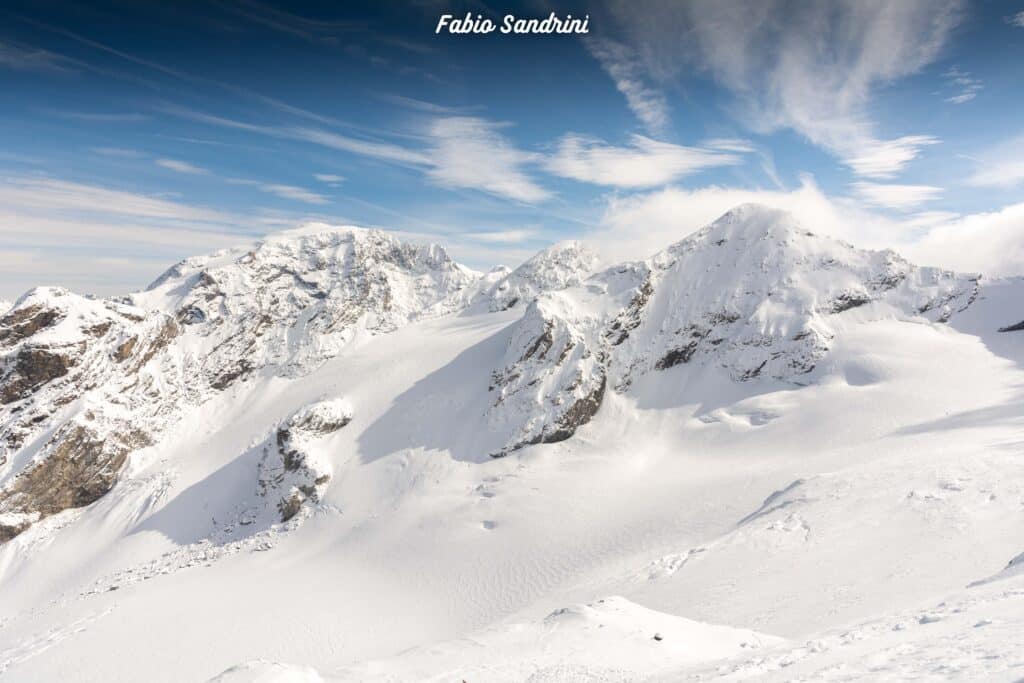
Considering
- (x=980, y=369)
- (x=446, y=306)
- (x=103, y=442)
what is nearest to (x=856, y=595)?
(x=980, y=369)

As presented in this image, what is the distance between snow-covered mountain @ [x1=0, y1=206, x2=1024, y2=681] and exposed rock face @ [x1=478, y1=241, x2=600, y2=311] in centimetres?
680

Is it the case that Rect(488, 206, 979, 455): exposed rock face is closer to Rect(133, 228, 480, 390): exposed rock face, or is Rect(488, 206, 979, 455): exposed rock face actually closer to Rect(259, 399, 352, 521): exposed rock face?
Rect(259, 399, 352, 521): exposed rock face

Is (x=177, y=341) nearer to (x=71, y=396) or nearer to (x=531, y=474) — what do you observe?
(x=71, y=396)

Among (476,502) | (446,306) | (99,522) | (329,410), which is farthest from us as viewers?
(446,306)

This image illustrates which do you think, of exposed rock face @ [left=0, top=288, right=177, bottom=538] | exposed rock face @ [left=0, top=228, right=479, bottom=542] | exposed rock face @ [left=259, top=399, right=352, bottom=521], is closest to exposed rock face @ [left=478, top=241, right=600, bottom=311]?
exposed rock face @ [left=0, top=228, right=479, bottom=542]

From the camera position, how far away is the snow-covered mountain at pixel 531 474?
1828 cm

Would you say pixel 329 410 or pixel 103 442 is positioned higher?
pixel 329 410

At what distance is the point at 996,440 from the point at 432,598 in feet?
126

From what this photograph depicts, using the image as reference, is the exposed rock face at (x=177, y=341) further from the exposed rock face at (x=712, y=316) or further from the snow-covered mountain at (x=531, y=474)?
the exposed rock face at (x=712, y=316)

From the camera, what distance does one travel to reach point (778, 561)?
76.1 feet

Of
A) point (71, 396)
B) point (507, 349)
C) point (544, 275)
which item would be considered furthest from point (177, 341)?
point (544, 275)

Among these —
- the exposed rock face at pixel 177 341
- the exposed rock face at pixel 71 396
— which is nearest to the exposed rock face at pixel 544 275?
the exposed rock face at pixel 177 341

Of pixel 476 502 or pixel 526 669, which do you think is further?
pixel 476 502

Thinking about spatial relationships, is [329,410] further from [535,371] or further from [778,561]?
[778,561]
